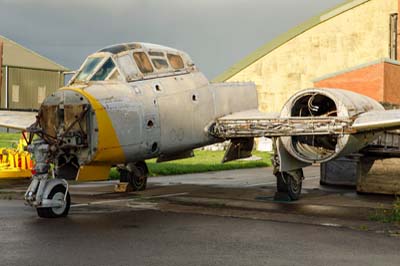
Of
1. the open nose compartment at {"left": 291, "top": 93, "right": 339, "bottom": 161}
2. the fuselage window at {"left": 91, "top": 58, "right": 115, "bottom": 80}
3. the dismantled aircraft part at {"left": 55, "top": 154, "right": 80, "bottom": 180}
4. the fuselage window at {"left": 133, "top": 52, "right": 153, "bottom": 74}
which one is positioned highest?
the fuselage window at {"left": 133, "top": 52, "right": 153, "bottom": 74}

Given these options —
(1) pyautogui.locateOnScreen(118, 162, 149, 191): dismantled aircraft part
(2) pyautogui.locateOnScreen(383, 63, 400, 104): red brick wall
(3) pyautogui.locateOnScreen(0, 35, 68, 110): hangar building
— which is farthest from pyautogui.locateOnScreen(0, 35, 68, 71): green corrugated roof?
(1) pyautogui.locateOnScreen(118, 162, 149, 191): dismantled aircraft part

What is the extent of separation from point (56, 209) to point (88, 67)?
373cm

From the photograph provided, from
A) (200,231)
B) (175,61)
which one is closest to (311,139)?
(175,61)

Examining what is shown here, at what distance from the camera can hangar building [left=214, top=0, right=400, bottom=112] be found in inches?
1313

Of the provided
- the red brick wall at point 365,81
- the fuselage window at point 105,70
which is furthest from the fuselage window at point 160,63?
the red brick wall at point 365,81

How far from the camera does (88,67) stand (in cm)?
1391

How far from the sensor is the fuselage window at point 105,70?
538 inches

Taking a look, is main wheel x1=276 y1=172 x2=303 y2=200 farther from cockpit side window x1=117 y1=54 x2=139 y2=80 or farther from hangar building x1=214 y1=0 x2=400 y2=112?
hangar building x1=214 y1=0 x2=400 y2=112

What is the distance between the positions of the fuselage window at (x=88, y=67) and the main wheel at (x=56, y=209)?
9.54 ft

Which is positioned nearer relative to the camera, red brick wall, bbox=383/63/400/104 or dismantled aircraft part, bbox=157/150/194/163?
dismantled aircraft part, bbox=157/150/194/163

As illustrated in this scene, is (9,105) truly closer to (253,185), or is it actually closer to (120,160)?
(253,185)

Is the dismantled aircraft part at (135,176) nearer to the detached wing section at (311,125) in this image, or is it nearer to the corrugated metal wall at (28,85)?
the detached wing section at (311,125)

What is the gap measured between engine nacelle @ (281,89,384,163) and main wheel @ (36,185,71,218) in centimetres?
563

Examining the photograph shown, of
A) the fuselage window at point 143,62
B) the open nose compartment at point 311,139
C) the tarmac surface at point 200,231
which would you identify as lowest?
the tarmac surface at point 200,231
